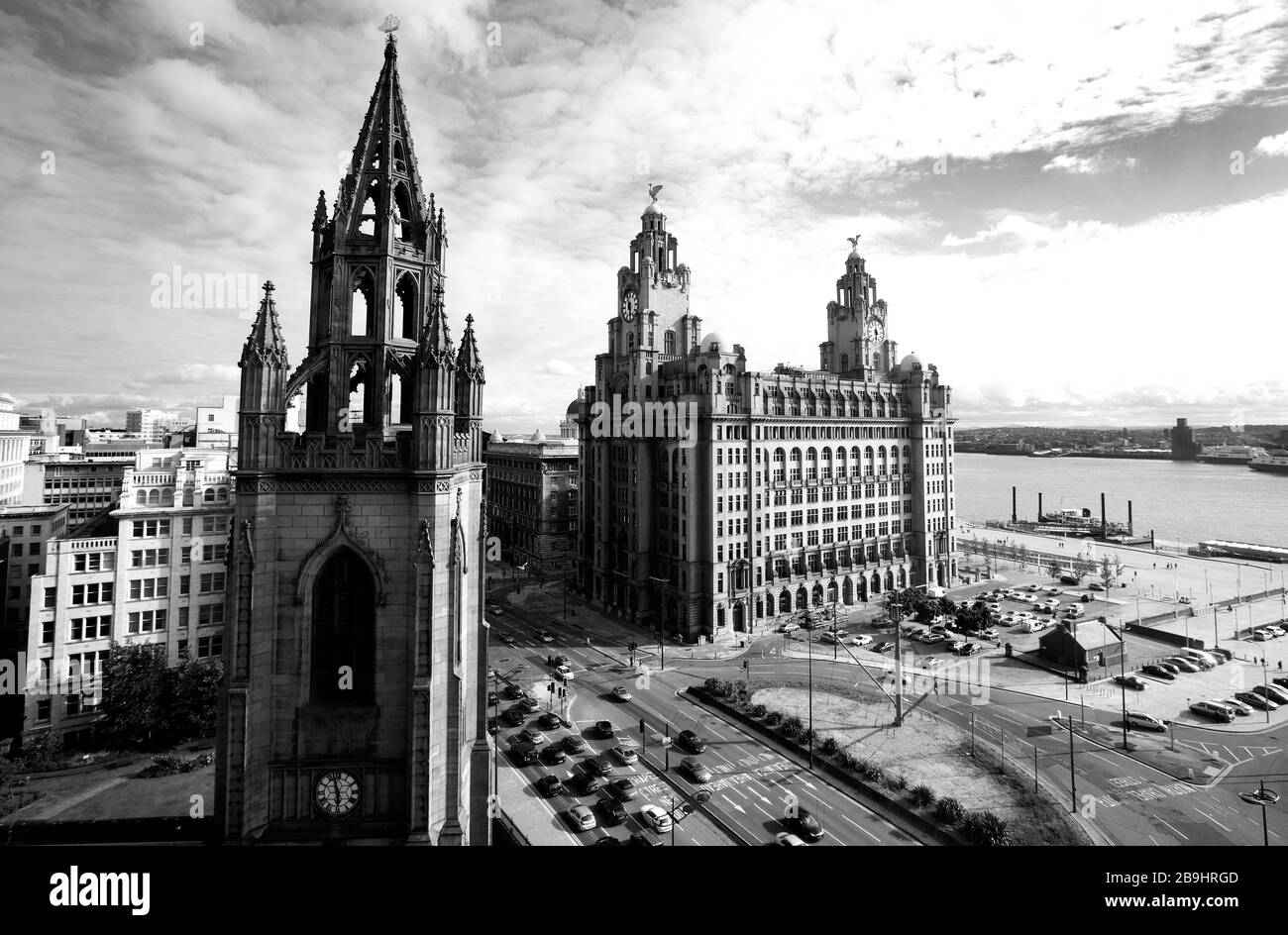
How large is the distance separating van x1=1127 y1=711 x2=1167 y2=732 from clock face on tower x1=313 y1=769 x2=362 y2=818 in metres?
39.7

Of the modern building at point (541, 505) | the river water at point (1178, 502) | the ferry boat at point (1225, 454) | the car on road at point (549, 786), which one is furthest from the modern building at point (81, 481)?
the ferry boat at point (1225, 454)

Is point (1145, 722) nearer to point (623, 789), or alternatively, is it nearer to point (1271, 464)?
point (623, 789)

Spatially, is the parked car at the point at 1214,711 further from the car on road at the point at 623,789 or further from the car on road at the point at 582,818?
the car on road at the point at 582,818

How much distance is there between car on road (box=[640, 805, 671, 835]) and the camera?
25.2 meters

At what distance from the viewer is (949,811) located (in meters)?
24.4

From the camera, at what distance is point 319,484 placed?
12133 millimetres

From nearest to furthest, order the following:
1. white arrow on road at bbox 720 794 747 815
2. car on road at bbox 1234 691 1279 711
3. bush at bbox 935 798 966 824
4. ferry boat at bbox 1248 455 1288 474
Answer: bush at bbox 935 798 966 824, white arrow on road at bbox 720 794 747 815, car on road at bbox 1234 691 1279 711, ferry boat at bbox 1248 455 1288 474

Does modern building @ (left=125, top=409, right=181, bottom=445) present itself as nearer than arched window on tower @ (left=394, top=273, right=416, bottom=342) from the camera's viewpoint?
No

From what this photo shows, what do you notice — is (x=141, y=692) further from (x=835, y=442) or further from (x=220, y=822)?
(x=835, y=442)

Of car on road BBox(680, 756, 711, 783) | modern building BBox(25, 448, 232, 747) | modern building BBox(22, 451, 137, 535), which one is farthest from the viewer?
modern building BBox(22, 451, 137, 535)

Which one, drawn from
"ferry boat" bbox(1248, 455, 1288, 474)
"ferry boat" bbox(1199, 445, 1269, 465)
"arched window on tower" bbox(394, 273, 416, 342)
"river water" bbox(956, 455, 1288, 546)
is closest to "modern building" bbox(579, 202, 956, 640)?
"arched window on tower" bbox(394, 273, 416, 342)

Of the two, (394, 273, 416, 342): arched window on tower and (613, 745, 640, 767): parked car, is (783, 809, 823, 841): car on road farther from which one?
(394, 273, 416, 342): arched window on tower

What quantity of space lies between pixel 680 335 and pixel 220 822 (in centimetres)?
5296

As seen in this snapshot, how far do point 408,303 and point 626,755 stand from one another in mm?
25017
